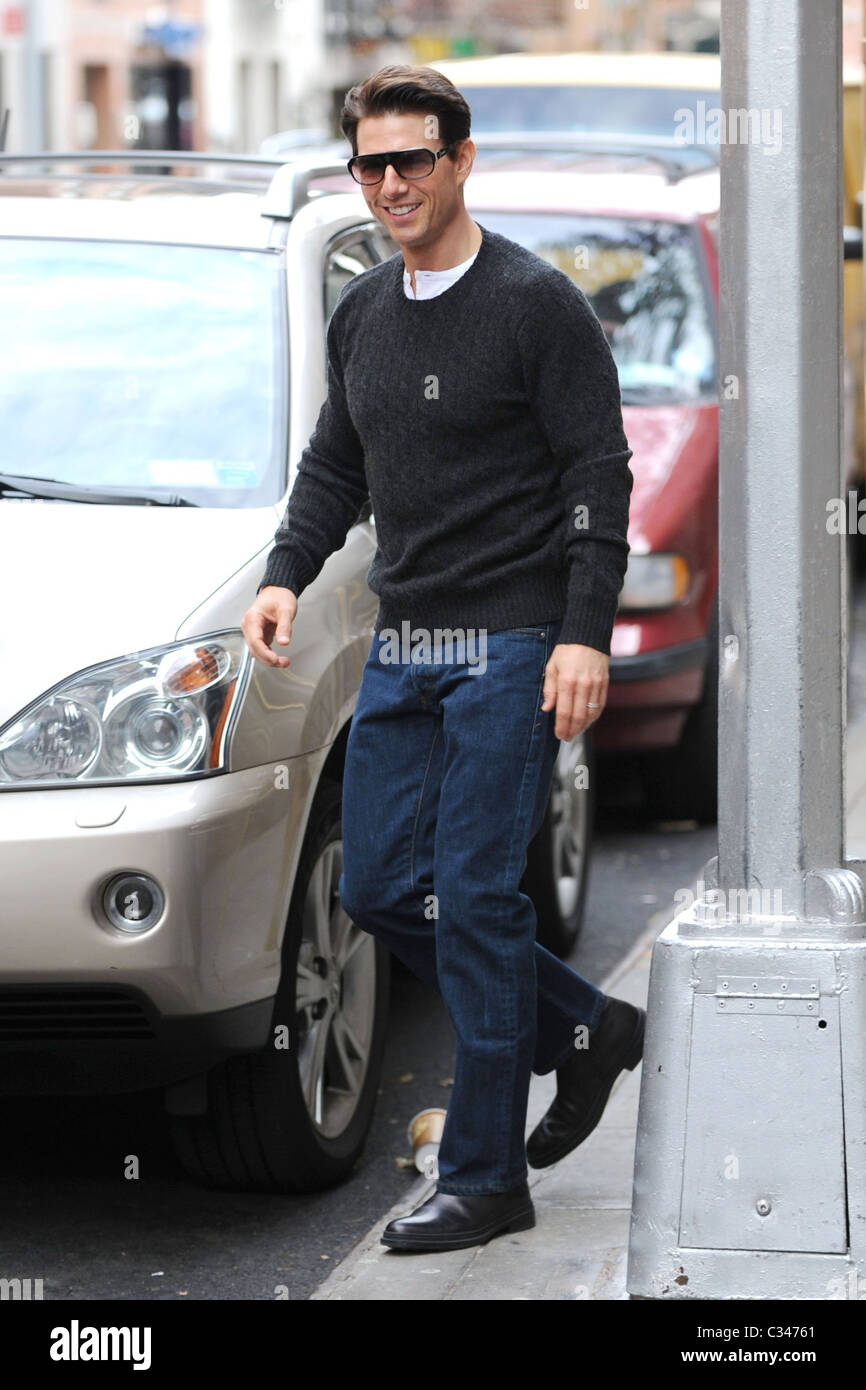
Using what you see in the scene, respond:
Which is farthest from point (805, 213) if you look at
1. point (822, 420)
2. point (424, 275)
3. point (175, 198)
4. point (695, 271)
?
point (695, 271)

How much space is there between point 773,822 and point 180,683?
3.29 ft

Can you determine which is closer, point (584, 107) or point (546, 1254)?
point (546, 1254)

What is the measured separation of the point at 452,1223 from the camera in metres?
3.99

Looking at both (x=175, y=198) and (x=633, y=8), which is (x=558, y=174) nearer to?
(x=175, y=198)

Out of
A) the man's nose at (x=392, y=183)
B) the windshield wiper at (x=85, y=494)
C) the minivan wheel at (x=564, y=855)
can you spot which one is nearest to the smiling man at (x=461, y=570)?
the man's nose at (x=392, y=183)

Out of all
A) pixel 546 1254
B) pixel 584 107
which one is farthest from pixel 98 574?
pixel 584 107

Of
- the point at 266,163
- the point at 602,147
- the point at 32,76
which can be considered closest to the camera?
the point at 266,163

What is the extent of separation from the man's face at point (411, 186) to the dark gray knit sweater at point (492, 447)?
0.33 ft

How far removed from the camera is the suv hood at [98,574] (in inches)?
151

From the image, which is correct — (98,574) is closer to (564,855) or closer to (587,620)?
(587,620)

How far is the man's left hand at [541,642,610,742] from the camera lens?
3.69 metres

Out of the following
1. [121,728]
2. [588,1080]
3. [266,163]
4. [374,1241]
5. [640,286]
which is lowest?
[374,1241]

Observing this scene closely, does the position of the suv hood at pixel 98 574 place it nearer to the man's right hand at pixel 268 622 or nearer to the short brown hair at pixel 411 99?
the man's right hand at pixel 268 622

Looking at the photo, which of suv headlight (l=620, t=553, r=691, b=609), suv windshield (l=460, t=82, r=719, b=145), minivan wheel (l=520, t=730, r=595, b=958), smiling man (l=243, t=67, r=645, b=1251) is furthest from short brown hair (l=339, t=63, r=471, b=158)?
suv windshield (l=460, t=82, r=719, b=145)
